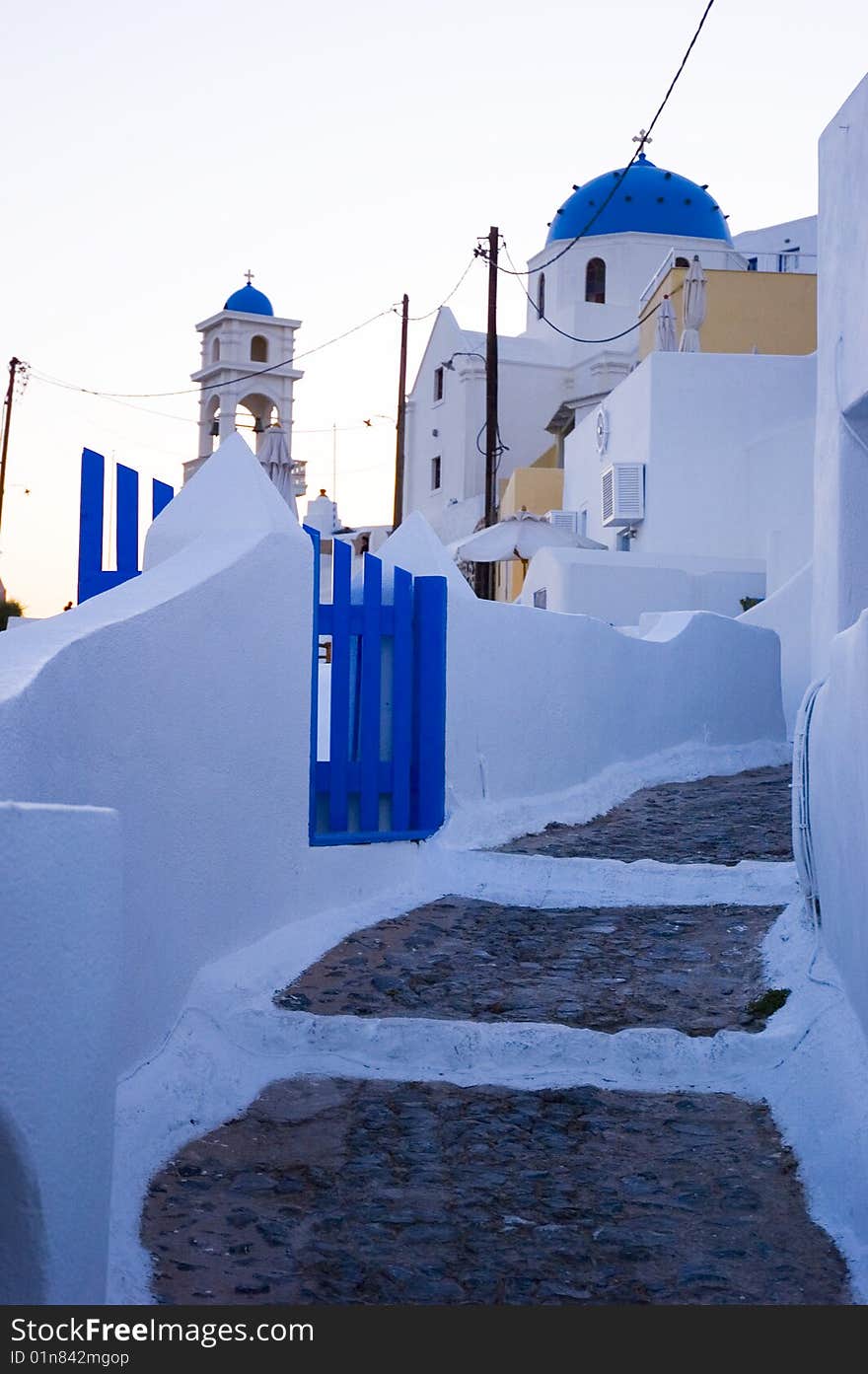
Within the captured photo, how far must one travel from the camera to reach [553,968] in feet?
20.3

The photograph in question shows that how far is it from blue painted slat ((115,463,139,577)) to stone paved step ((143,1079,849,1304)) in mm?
4505

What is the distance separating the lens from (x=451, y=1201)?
3.98 meters

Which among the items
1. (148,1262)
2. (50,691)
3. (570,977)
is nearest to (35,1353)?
(148,1262)

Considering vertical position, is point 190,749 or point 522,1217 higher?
point 190,749

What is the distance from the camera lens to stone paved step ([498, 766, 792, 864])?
8578 millimetres

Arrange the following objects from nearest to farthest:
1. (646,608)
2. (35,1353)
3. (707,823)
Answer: (35,1353) → (707,823) → (646,608)

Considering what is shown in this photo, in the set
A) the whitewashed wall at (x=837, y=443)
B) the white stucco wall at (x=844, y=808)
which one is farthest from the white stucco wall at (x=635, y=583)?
the white stucco wall at (x=844, y=808)

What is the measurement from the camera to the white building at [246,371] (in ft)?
123

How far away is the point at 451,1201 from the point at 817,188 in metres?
9.34

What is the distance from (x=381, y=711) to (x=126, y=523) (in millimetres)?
2111

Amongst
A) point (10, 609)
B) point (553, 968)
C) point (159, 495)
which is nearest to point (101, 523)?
point (159, 495)

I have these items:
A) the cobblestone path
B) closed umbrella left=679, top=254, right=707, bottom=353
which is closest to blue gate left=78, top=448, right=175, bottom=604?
the cobblestone path

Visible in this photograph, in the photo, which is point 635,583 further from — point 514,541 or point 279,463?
point 279,463

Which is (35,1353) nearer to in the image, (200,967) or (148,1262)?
(148,1262)
